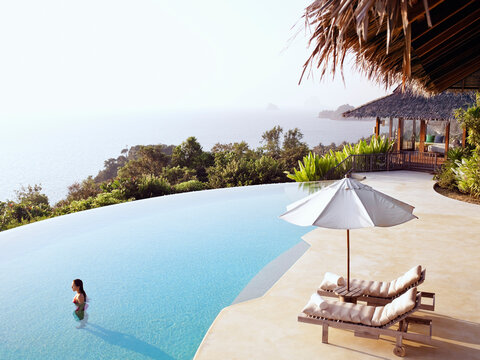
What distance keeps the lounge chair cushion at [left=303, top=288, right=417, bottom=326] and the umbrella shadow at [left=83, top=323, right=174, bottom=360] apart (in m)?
1.87

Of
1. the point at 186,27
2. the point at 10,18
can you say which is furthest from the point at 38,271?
the point at 186,27

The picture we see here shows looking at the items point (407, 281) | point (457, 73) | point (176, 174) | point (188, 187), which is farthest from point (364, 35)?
point (176, 174)

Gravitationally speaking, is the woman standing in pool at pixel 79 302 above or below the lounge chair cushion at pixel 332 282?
below

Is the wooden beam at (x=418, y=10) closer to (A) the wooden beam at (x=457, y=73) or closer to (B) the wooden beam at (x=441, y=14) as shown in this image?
(B) the wooden beam at (x=441, y=14)

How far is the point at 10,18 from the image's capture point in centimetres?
9488

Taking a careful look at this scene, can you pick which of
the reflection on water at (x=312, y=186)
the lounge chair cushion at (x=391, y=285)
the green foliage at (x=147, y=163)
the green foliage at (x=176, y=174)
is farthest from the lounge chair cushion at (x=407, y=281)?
the green foliage at (x=147, y=163)

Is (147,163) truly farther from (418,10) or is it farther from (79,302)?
(418,10)

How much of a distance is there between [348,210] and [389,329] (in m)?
1.23

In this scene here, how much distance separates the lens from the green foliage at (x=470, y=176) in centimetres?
1107

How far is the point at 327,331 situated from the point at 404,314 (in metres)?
0.82

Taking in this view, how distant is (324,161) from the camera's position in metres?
16.0

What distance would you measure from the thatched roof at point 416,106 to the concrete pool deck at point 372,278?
30.0ft

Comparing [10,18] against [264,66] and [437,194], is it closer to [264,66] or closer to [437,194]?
[264,66]

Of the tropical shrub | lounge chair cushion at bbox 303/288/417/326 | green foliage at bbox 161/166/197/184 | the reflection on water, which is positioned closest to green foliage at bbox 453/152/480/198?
the reflection on water
